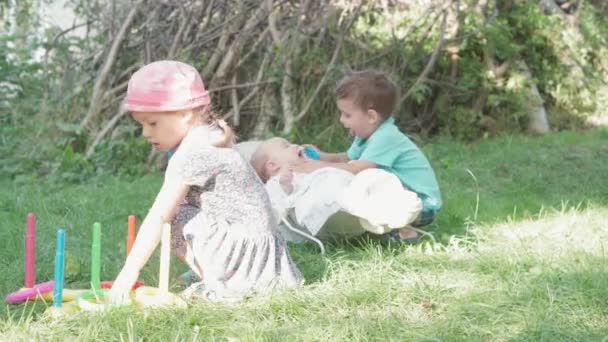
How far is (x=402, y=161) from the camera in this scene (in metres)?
4.62

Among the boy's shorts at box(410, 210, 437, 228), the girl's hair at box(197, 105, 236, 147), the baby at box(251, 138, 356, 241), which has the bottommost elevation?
the boy's shorts at box(410, 210, 437, 228)

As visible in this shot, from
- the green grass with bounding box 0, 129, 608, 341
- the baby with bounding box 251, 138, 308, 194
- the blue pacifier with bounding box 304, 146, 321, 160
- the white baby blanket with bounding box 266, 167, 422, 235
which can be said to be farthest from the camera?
the blue pacifier with bounding box 304, 146, 321, 160

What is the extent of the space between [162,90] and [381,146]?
1.58 metres

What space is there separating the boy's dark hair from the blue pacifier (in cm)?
40

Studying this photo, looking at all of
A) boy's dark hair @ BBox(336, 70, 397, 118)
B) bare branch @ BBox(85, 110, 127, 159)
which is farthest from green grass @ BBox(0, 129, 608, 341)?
bare branch @ BBox(85, 110, 127, 159)

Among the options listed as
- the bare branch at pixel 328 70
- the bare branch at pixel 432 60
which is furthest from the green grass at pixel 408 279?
the bare branch at pixel 432 60

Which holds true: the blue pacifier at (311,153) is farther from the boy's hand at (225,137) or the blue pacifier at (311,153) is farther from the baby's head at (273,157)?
the boy's hand at (225,137)

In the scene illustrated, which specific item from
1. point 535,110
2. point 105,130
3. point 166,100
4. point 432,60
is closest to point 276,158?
point 166,100

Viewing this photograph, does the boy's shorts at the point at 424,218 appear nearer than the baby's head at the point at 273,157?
Yes

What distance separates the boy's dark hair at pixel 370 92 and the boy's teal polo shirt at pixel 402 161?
103mm

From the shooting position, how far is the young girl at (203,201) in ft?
10.8

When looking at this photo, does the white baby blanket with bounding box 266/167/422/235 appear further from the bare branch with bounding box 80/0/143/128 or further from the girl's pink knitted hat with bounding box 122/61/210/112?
the bare branch with bounding box 80/0/143/128

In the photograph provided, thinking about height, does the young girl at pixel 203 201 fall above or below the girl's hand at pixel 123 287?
above

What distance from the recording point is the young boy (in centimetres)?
456
